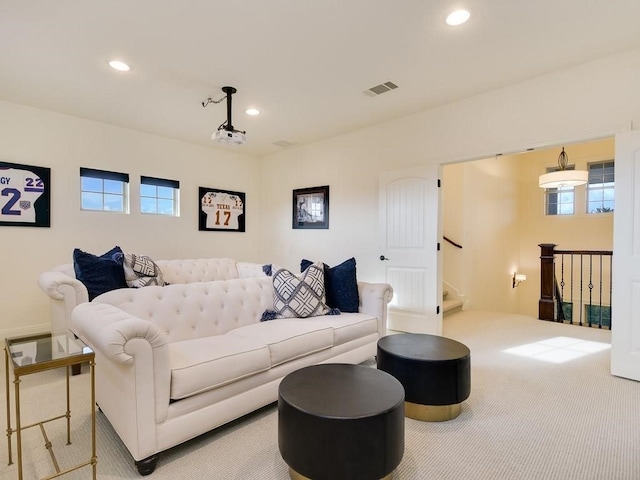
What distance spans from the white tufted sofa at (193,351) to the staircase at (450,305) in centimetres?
224

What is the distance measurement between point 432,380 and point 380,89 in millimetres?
2777

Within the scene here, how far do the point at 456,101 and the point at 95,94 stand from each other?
3.87 metres

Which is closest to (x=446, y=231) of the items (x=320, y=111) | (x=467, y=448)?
(x=320, y=111)

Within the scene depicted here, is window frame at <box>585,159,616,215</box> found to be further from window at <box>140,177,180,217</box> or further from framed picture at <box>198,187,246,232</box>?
window at <box>140,177,180,217</box>

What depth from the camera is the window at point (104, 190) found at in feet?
14.1

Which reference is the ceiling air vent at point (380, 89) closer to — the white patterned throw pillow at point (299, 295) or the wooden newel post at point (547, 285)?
the white patterned throw pillow at point (299, 295)

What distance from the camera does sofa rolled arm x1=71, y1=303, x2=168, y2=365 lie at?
1.54 m

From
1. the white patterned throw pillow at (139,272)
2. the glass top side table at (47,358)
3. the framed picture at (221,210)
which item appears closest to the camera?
the glass top side table at (47,358)

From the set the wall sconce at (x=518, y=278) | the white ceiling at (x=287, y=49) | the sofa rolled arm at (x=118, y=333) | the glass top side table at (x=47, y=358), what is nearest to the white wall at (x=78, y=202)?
the white ceiling at (x=287, y=49)

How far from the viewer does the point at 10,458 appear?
1.72 meters

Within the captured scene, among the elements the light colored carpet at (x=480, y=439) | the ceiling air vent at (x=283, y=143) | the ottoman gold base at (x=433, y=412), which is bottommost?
the light colored carpet at (x=480, y=439)

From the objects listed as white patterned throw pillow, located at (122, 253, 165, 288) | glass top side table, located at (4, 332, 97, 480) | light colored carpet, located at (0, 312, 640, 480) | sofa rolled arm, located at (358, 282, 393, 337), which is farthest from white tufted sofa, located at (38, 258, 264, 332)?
sofa rolled arm, located at (358, 282, 393, 337)

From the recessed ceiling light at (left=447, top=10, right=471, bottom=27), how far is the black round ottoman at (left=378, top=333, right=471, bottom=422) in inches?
89.5

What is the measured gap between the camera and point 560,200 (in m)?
7.10
